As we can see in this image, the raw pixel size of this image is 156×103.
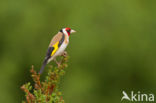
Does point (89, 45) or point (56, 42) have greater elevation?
point (89, 45)

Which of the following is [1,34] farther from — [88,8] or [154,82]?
[154,82]

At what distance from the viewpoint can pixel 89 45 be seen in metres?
23.9

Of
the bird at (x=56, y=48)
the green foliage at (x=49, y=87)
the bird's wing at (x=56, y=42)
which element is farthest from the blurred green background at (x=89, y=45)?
the green foliage at (x=49, y=87)

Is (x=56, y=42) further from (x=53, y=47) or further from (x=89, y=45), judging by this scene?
(x=89, y=45)

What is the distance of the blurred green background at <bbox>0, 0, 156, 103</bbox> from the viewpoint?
2397cm

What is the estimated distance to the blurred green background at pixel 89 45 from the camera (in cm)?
2397

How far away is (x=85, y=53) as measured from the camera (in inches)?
942

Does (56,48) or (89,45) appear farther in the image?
(89,45)

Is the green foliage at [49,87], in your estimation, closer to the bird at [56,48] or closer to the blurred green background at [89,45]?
the bird at [56,48]

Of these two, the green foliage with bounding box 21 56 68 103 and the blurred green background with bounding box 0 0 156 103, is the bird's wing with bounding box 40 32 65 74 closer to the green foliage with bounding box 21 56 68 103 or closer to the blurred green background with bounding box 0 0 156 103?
the green foliage with bounding box 21 56 68 103

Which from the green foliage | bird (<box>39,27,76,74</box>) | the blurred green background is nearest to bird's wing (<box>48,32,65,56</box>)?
bird (<box>39,27,76,74</box>)

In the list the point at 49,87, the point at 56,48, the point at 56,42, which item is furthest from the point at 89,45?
the point at 49,87

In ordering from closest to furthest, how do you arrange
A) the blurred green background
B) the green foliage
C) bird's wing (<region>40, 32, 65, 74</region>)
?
the green foliage < bird's wing (<region>40, 32, 65, 74</region>) < the blurred green background

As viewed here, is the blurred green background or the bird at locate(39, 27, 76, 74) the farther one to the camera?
the blurred green background
